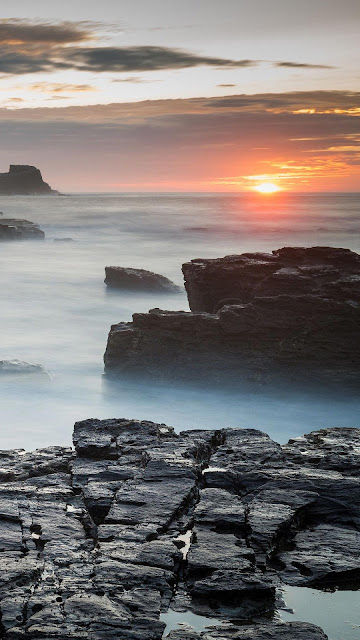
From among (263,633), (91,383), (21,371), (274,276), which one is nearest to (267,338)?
(274,276)

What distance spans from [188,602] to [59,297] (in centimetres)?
2305

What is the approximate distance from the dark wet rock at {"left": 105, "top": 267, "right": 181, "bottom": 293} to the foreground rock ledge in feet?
56.1

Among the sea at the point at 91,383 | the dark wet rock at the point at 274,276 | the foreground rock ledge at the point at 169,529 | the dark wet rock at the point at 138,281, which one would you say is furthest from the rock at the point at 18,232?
the foreground rock ledge at the point at 169,529

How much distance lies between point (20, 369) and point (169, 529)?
1043 centimetres

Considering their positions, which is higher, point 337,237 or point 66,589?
point 337,237

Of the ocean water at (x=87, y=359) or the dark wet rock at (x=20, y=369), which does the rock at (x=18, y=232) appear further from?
the dark wet rock at (x=20, y=369)

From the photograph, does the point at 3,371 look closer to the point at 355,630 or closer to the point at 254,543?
the point at 254,543

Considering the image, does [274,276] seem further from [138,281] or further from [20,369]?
[138,281]

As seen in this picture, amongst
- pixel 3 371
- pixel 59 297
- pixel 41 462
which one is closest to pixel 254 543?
pixel 41 462

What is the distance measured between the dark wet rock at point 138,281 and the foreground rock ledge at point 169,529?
17107 mm

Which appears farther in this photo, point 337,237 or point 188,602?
point 337,237

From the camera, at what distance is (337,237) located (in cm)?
5931

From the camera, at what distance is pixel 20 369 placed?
15.7 metres

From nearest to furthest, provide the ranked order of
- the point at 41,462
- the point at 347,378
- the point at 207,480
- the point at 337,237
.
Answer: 1. the point at 207,480
2. the point at 41,462
3. the point at 347,378
4. the point at 337,237
